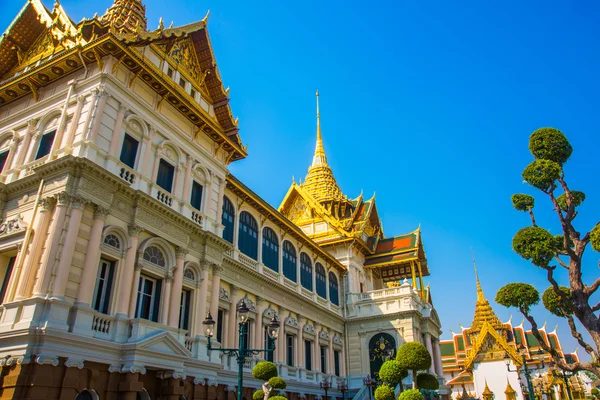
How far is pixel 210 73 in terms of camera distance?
67.8 ft

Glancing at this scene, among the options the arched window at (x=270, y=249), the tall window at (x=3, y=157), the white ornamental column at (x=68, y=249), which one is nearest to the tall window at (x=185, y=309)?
the white ornamental column at (x=68, y=249)

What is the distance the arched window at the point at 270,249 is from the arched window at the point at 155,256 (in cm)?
951

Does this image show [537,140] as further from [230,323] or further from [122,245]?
[122,245]

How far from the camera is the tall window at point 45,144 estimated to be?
1559cm

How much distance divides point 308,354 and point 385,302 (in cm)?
762

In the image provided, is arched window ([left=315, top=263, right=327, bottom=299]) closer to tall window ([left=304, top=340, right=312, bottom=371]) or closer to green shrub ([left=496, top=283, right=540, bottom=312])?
tall window ([left=304, top=340, right=312, bottom=371])

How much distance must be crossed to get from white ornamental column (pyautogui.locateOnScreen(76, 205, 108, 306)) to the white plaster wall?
4525cm

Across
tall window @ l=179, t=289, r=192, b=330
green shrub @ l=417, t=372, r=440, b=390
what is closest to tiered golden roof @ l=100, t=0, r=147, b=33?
tall window @ l=179, t=289, r=192, b=330

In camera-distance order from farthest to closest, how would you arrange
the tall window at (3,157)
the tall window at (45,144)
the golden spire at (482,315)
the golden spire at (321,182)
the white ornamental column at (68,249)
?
the golden spire at (482,315) < the golden spire at (321,182) < the tall window at (3,157) < the tall window at (45,144) < the white ornamental column at (68,249)

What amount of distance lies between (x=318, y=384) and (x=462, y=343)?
45215 millimetres

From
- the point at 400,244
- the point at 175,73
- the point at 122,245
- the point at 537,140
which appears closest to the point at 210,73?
the point at 175,73

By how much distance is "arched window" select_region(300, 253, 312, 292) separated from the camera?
28969 mm

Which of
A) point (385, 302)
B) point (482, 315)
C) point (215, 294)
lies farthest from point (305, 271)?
point (482, 315)

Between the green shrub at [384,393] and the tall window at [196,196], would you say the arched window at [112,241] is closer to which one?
the tall window at [196,196]
